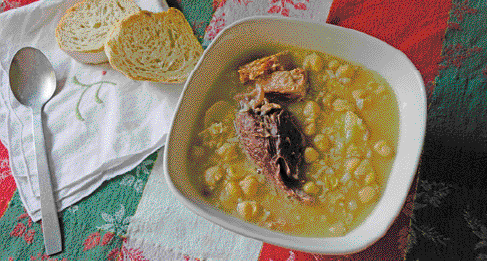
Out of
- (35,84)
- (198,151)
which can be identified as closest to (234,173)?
(198,151)

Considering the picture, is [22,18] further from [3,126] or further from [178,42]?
[178,42]

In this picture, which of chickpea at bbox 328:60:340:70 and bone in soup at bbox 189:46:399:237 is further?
chickpea at bbox 328:60:340:70

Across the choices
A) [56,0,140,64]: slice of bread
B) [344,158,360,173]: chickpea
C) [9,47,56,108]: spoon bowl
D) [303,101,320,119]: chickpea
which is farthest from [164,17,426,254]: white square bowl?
[9,47,56,108]: spoon bowl

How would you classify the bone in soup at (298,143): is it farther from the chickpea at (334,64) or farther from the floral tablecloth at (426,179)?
the floral tablecloth at (426,179)

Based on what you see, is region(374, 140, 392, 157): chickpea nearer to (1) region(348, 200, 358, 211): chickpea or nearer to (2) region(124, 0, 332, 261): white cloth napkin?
(1) region(348, 200, 358, 211): chickpea

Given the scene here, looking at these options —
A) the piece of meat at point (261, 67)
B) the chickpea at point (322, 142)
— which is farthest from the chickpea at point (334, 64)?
the chickpea at point (322, 142)

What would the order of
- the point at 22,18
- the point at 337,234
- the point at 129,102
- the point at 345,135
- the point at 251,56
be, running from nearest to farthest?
1. the point at 337,234
2. the point at 345,135
3. the point at 251,56
4. the point at 129,102
5. the point at 22,18

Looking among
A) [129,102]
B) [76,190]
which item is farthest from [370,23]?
[76,190]
